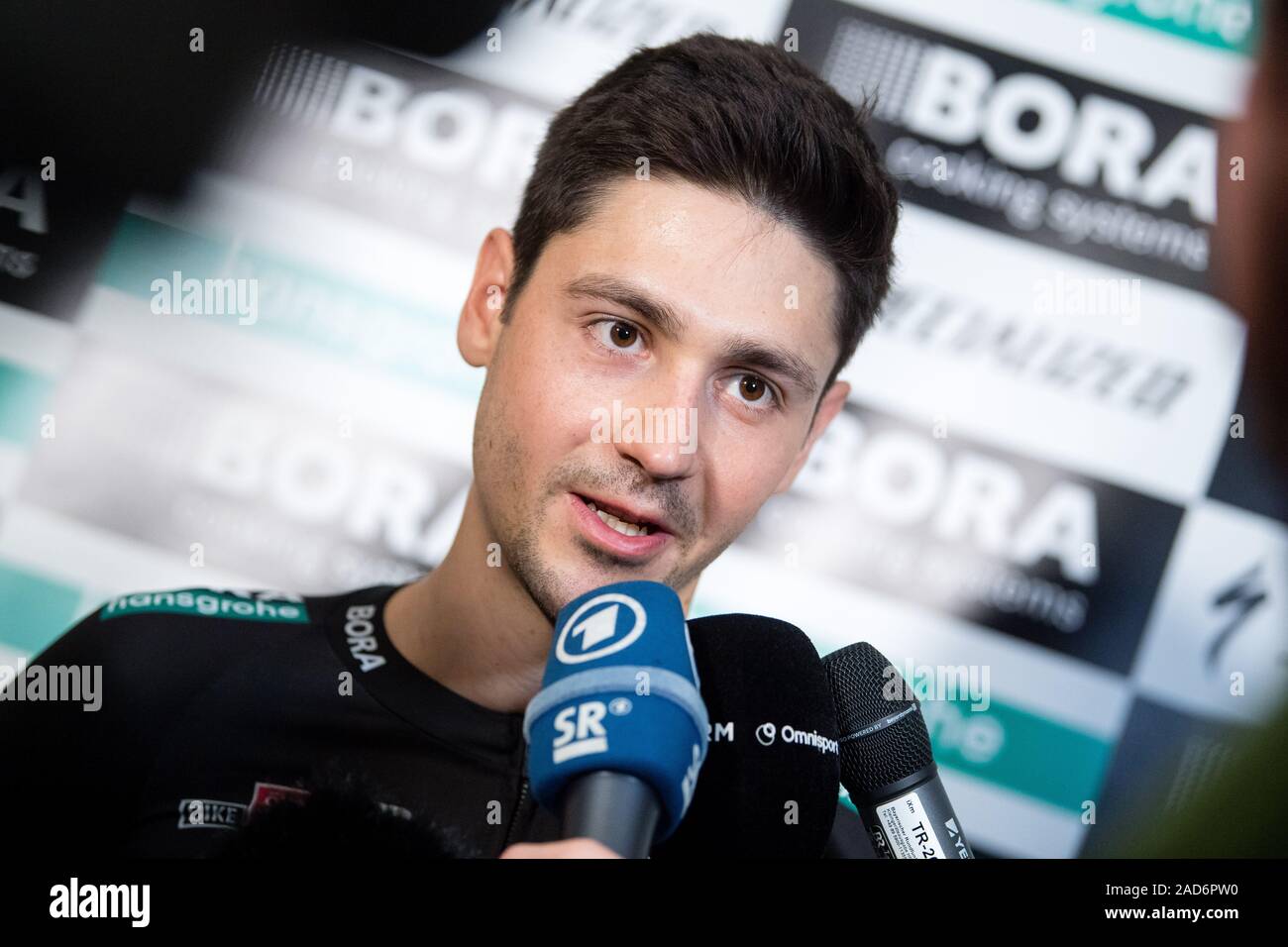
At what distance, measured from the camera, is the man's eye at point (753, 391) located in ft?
4.39

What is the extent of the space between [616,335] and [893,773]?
57 centimetres

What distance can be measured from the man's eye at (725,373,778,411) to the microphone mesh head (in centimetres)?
33

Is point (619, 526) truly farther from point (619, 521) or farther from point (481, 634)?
point (481, 634)

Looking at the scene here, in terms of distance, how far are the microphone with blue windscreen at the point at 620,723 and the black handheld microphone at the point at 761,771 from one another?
0.14 meters

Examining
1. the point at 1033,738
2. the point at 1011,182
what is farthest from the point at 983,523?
the point at 1011,182

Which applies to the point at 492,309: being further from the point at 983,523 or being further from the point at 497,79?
the point at 983,523

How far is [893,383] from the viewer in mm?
1989

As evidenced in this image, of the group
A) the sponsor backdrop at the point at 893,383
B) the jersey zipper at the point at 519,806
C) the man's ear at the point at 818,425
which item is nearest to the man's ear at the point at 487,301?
the sponsor backdrop at the point at 893,383

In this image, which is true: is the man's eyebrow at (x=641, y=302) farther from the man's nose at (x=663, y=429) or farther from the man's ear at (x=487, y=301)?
the man's ear at (x=487, y=301)

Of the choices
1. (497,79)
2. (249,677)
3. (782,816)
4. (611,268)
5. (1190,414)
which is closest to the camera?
(782,816)

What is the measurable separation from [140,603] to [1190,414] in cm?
174

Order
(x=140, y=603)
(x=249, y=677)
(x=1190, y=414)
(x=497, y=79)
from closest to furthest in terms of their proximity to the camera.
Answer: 1. (x=249, y=677)
2. (x=140, y=603)
3. (x=497, y=79)
4. (x=1190, y=414)

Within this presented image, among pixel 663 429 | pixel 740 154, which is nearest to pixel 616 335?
pixel 663 429
